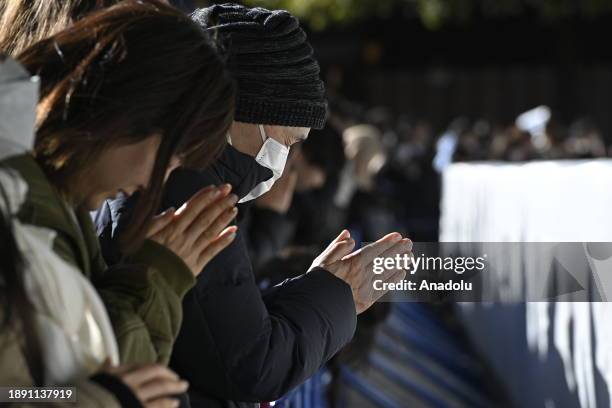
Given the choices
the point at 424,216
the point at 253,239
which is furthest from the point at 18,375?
the point at 424,216

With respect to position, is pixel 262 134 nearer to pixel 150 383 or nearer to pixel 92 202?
pixel 92 202

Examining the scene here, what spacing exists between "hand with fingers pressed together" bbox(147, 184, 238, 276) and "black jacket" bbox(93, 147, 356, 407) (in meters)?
0.23

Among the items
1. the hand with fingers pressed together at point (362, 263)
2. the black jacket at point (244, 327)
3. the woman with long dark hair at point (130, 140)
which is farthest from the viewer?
the hand with fingers pressed together at point (362, 263)

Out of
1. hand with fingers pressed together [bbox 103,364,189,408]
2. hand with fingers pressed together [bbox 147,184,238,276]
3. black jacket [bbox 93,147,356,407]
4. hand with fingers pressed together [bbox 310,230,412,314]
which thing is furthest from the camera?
hand with fingers pressed together [bbox 310,230,412,314]

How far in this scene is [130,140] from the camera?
214 cm

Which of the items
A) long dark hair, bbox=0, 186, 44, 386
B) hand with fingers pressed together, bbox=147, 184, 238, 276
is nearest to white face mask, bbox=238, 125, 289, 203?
hand with fingers pressed together, bbox=147, 184, 238, 276

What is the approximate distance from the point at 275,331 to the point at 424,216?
1325 cm

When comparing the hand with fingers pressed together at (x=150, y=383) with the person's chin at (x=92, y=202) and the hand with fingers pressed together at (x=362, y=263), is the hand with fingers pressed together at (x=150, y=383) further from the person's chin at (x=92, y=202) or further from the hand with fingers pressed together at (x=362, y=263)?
the hand with fingers pressed together at (x=362, y=263)

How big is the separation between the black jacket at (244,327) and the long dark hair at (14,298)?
0.70 meters

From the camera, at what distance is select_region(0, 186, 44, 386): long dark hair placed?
71.0 inches

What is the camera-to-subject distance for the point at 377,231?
12.2 metres

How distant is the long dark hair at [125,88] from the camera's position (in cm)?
210

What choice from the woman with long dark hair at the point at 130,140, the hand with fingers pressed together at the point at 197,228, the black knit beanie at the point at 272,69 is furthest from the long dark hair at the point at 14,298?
the black knit beanie at the point at 272,69

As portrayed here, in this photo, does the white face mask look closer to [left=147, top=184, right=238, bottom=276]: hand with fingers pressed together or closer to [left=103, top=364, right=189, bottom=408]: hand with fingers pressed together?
[left=147, top=184, right=238, bottom=276]: hand with fingers pressed together
